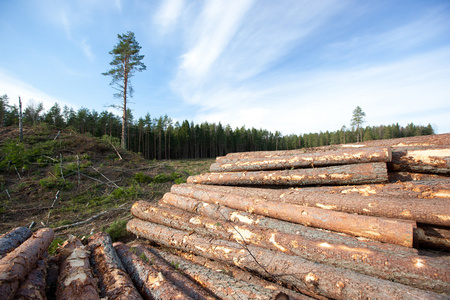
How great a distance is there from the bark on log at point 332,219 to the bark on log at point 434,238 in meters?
0.45

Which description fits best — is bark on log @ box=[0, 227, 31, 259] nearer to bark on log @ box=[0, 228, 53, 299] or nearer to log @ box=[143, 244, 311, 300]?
bark on log @ box=[0, 228, 53, 299]

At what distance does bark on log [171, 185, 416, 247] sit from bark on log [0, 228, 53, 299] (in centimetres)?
321

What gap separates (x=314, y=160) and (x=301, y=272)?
110 inches

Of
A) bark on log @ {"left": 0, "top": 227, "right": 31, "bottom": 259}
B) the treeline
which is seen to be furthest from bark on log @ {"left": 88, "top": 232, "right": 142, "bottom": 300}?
the treeline

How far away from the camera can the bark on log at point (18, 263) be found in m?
1.94

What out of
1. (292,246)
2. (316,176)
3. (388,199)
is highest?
(316,176)

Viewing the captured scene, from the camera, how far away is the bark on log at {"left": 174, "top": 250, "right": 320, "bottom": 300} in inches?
95.4

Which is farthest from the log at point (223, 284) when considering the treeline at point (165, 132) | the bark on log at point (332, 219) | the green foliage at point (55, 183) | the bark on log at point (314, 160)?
the treeline at point (165, 132)

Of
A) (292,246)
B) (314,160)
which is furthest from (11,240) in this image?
(314,160)

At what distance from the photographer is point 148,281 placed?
2566 mm

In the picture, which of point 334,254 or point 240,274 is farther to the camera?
point 240,274

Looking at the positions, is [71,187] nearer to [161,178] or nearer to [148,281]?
[161,178]

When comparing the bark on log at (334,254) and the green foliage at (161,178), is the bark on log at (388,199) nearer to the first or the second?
the bark on log at (334,254)

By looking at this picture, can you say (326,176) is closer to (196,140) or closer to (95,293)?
(95,293)
